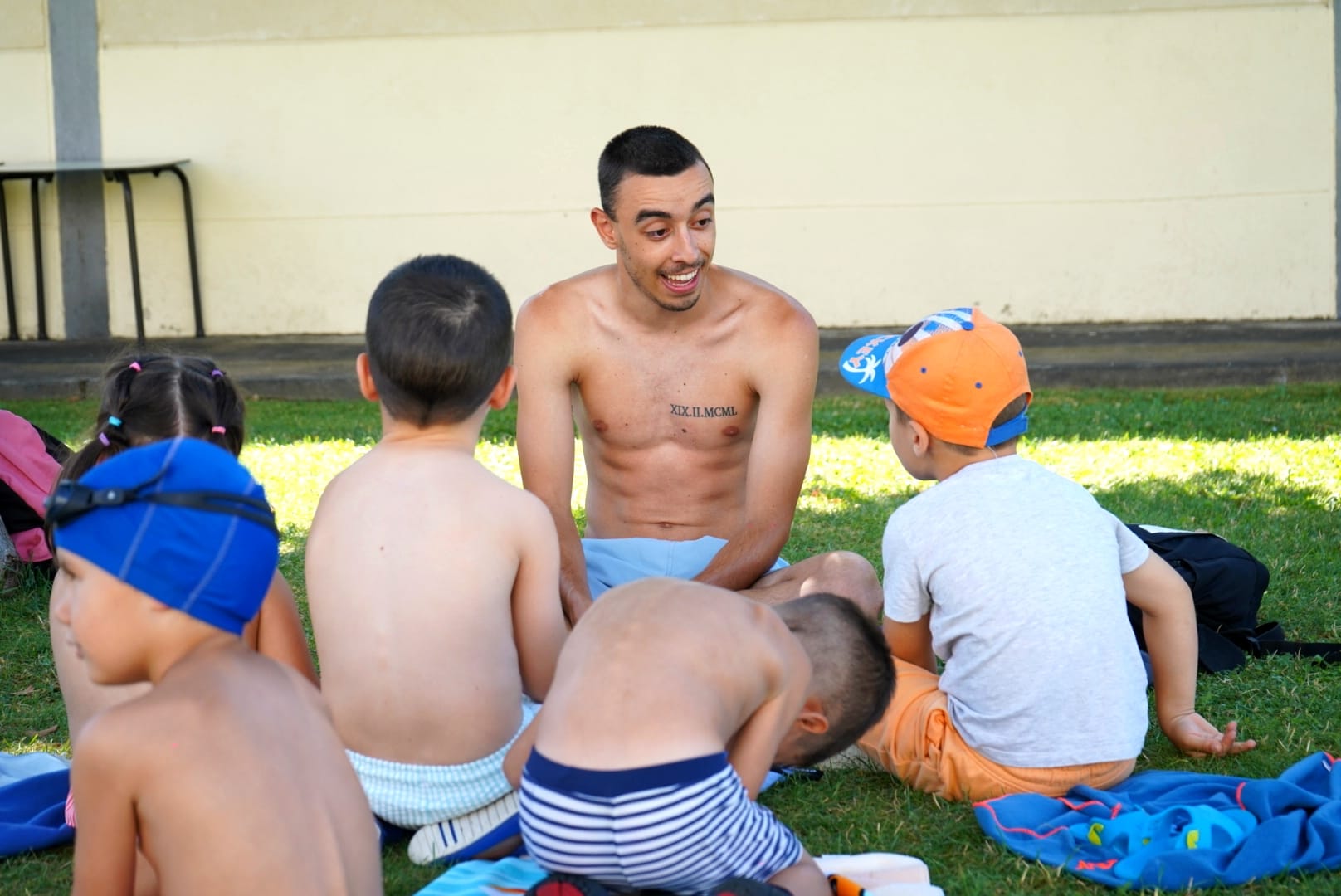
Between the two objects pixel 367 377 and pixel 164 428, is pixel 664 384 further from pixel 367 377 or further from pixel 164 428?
pixel 164 428

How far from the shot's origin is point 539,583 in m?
3.04

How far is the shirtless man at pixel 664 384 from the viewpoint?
14.1 feet

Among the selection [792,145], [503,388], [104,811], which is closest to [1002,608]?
[503,388]

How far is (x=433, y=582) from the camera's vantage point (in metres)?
2.89

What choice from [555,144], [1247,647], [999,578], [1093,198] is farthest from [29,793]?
[1093,198]

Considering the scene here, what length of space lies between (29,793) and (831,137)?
850 cm

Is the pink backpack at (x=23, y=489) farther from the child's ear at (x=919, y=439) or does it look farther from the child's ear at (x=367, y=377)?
the child's ear at (x=919, y=439)

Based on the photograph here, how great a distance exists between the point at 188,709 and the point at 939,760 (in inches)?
76.0

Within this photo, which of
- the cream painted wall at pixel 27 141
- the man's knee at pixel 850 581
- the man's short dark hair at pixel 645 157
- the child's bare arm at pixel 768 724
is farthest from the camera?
the cream painted wall at pixel 27 141

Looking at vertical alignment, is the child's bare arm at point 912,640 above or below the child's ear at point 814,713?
below

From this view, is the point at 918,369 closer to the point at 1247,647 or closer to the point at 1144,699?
the point at 1144,699

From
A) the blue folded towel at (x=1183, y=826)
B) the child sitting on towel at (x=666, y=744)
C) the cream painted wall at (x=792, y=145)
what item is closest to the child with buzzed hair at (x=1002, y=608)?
the blue folded towel at (x=1183, y=826)

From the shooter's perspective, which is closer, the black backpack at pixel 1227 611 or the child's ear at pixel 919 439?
the child's ear at pixel 919 439

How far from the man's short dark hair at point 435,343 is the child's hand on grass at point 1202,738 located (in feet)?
6.24
